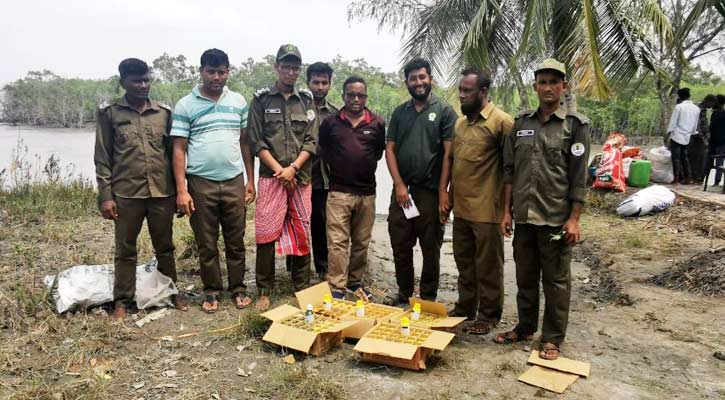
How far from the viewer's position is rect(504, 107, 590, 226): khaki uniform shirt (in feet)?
9.84

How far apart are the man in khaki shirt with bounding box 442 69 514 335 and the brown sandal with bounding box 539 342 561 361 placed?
1.68 ft

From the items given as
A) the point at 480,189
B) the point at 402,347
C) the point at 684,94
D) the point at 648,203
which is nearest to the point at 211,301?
the point at 402,347

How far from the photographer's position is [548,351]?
311cm

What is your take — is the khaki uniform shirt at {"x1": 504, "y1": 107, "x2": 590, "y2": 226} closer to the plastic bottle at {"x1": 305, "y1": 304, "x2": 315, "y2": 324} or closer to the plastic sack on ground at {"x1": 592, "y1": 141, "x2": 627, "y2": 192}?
the plastic bottle at {"x1": 305, "y1": 304, "x2": 315, "y2": 324}

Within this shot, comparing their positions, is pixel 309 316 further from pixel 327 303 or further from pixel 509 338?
pixel 509 338

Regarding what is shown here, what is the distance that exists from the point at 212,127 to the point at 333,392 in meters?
2.16

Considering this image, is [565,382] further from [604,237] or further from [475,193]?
[604,237]

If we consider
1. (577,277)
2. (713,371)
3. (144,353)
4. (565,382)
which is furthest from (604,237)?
(144,353)

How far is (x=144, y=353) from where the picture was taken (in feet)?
10.7

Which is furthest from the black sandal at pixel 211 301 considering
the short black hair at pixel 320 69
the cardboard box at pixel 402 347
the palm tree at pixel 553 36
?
the palm tree at pixel 553 36

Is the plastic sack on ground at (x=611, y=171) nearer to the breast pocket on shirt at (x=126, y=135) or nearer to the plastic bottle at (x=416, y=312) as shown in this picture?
the plastic bottle at (x=416, y=312)

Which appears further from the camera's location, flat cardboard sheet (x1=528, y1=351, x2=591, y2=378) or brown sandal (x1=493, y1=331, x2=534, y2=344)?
brown sandal (x1=493, y1=331, x2=534, y2=344)

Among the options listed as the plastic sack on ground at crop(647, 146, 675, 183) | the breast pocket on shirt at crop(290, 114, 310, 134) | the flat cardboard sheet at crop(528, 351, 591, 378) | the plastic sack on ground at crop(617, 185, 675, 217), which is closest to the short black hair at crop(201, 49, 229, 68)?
the breast pocket on shirt at crop(290, 114, 310, 134)

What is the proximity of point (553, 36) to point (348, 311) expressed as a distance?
5.39 meters
